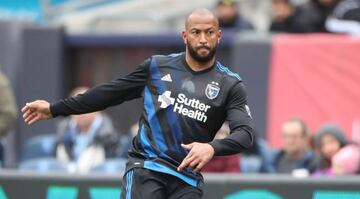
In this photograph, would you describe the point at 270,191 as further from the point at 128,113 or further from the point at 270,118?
the point at 128,113

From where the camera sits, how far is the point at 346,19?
13.1 meters

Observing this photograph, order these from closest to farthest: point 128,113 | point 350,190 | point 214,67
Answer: point 214,67 → point 350,190 → point 128,113

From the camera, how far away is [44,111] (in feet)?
24.3

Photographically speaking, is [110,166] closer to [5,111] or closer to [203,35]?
[5,111]

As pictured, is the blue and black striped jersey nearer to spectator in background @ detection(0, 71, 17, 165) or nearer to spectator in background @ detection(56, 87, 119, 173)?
spectator in background @ detection(0, 71, 17, 165)

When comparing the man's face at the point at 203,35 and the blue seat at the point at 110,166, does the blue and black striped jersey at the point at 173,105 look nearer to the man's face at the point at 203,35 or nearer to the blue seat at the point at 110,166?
the man's face at the point at 203,35

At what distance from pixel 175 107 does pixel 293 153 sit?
371cm

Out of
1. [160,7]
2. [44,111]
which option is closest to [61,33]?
[160,7]

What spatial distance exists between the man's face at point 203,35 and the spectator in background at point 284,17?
645cm

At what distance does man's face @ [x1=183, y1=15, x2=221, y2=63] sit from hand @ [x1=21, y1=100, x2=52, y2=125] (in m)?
1.00

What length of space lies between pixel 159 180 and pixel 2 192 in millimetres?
2429

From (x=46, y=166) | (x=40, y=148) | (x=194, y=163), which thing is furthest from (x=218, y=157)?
(x=194, y=163)

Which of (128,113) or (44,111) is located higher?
(44,111)

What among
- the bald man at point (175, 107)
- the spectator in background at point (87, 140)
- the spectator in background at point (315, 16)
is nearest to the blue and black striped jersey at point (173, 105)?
the bald man at point (175, 107)
